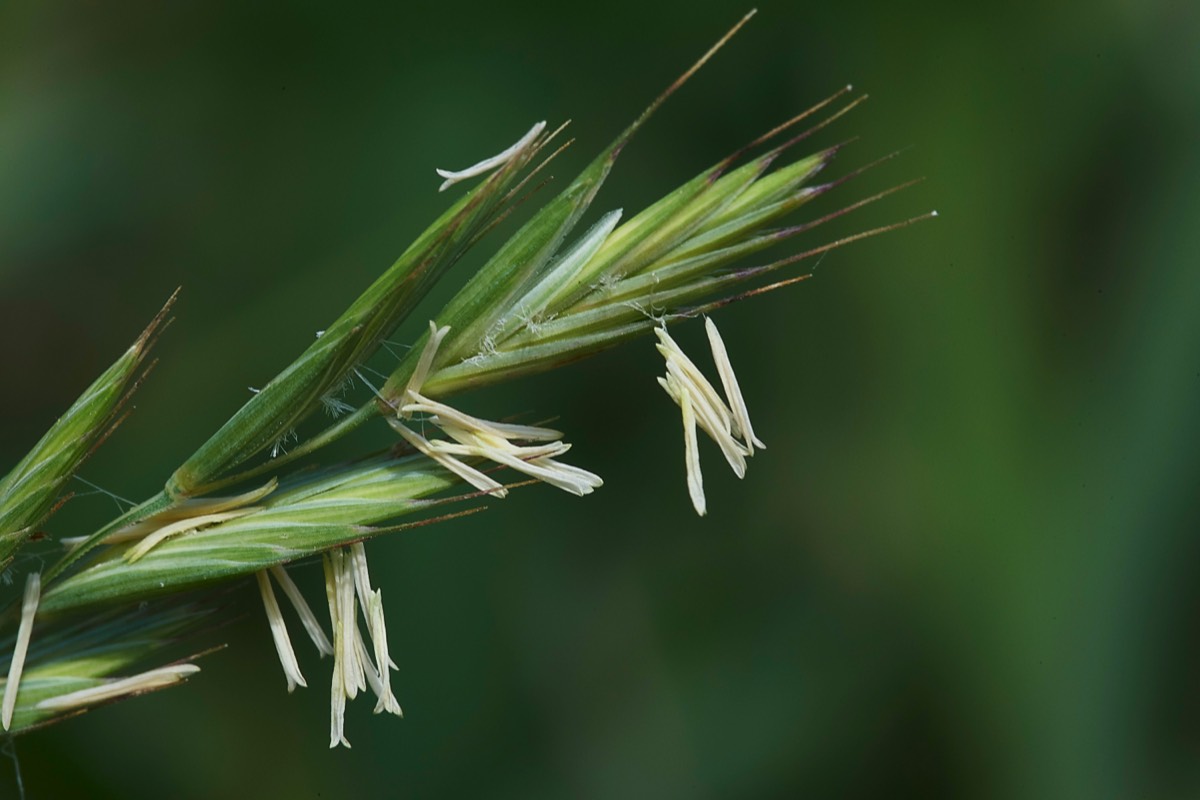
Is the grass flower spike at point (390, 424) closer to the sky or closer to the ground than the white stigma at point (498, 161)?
closer to the ground

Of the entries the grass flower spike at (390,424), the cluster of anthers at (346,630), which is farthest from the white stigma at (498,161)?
the cluster of anthers at (346,630)

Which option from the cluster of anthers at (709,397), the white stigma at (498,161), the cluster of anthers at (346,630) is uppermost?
the white stigma at (498,161)

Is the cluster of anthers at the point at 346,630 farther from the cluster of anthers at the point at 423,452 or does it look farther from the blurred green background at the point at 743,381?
the blurred green background at the point at 743,381

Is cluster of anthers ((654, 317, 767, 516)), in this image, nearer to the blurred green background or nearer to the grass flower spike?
the grass flower spike

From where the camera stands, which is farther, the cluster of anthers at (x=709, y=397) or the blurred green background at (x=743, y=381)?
the blurred green background at (x=743, y=381)

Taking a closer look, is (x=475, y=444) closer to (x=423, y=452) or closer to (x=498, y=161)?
(x=423, y=452)

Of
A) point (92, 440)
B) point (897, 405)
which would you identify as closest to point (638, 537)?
point (897, 405)

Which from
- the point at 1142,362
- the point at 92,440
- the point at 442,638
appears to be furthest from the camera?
the point at 1142,362

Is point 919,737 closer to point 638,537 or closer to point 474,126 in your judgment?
point 638,537

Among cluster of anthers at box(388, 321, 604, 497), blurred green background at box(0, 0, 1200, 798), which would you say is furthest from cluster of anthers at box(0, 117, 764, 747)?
blurred green background at box(0, 0, 1200, 798)

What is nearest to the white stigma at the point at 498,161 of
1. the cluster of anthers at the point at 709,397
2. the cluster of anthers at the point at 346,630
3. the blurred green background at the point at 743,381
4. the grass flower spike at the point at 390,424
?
the grass flower spike at the point at 390,424
